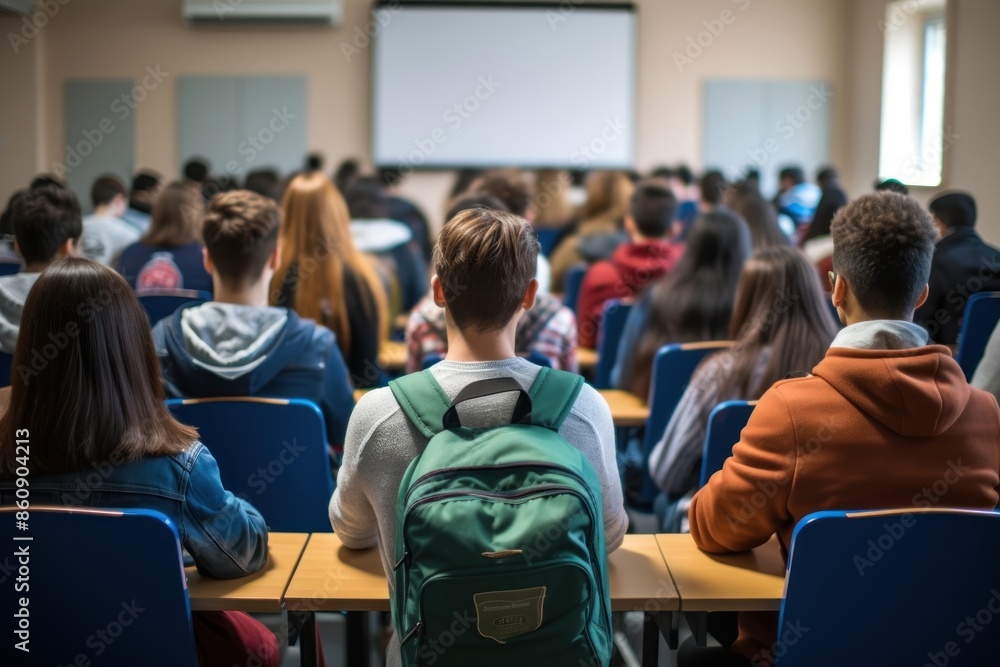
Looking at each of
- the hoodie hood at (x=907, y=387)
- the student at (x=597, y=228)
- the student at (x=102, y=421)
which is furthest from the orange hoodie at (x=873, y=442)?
the student at (x=597, y=228)

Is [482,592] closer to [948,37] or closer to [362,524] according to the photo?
[362,524]

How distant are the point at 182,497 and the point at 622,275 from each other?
2.73 metres

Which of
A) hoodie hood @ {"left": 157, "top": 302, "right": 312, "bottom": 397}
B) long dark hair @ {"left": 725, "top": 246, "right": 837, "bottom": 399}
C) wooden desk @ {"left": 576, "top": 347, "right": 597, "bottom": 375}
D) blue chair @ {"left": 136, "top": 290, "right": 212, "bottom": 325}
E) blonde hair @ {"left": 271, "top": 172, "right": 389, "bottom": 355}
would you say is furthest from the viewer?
wooden desk @ {"left": 576, "top": 347, "right": 597, "bottom": 375}

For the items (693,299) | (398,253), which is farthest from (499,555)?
(398,253)

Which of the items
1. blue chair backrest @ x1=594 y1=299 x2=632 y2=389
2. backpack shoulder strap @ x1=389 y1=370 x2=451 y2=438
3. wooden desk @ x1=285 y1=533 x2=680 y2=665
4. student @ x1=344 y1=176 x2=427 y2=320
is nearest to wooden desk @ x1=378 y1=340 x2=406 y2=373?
blue chair backrest @ x1=594 y1=299 x2=632 y2=389

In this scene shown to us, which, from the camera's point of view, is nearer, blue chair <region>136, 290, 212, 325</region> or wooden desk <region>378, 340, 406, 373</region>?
blue chair <region>136, 290, 212, 325</region>

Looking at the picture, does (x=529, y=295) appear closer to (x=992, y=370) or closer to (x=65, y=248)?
(x=992, y=370)

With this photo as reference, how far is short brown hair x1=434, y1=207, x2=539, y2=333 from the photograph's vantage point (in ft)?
5.26

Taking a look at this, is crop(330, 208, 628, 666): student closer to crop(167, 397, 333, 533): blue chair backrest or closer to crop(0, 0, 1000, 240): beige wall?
crop(167, 397, 333, 533): blue chair backrest

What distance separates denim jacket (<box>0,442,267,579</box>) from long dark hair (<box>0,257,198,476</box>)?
0.02 m

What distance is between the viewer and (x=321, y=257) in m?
3.46

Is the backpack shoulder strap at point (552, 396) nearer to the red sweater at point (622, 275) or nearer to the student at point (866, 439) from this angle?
the student at point (866, 439)

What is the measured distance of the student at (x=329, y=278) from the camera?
11.3 feet

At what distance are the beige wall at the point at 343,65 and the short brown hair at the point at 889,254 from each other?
812 cm
